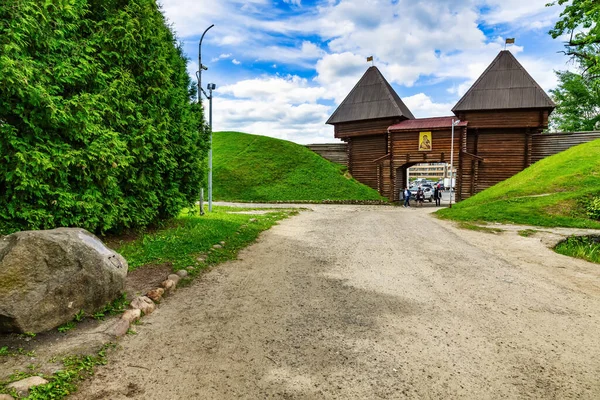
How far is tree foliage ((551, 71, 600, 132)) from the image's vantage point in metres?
46.0

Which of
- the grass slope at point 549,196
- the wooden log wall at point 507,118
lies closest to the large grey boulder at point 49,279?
the grass slope at point 549,196

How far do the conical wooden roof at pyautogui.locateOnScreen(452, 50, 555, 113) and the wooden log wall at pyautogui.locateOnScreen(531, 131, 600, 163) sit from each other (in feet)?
10.6

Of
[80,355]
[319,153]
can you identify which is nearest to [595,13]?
[80,355]

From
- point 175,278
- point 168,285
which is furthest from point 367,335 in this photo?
point 175,278

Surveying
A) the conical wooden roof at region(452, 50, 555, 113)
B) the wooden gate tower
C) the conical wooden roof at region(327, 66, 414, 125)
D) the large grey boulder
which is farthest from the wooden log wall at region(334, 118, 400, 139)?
the large grey boulder

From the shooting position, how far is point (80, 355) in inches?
158

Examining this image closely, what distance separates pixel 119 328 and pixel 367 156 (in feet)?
123

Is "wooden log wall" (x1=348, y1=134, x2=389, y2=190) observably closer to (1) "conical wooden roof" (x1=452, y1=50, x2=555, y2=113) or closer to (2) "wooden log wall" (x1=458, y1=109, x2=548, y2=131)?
(1) "conical wooden roof" (x1=452, y1=50, x2=555, y2=113)

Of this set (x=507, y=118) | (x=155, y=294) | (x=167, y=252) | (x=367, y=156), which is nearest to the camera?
(x=155, y=294)

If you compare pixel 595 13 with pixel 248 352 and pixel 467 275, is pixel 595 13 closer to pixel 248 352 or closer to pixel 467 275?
pixel 467 275

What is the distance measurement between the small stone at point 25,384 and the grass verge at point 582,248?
12.6m

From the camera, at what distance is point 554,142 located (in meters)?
33.1

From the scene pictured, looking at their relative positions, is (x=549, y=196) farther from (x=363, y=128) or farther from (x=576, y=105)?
(x=576, y=105)

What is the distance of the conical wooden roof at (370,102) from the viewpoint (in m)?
38.3
